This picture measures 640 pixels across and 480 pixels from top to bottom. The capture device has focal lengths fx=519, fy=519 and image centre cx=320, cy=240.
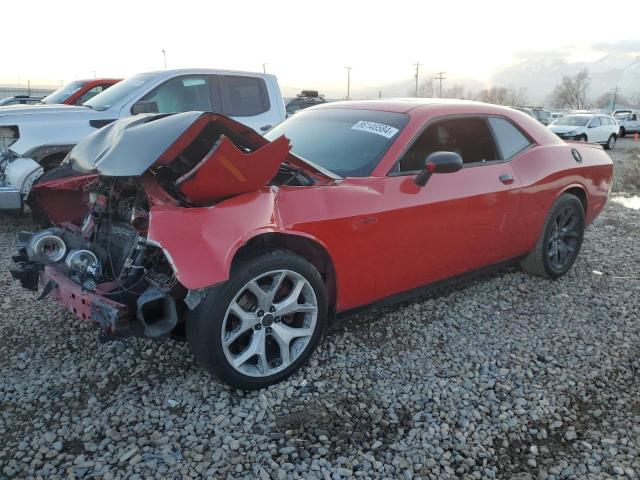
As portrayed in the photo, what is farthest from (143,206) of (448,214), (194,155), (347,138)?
(448,214)

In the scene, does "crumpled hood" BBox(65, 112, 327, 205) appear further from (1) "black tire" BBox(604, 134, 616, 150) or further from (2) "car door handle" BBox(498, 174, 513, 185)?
(1) "black tire" BBox(604, 134, 616, 150)

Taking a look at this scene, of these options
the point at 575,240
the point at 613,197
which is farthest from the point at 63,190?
the point at 613,197

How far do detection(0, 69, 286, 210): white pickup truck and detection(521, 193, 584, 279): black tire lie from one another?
3958mm

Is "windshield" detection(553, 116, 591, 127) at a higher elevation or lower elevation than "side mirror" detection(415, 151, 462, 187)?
lower

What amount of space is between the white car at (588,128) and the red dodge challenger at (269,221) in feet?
62.3

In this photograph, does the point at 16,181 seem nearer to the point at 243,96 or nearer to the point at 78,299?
the point at 243,96

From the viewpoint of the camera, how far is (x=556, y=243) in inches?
185

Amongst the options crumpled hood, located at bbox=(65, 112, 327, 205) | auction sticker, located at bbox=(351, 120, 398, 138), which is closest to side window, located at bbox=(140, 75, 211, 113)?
auction sticker, located at bbox=(351, 120, 398, 138)

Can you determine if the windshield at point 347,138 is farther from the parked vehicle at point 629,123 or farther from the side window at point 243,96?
the parked vehicle at point 629,123

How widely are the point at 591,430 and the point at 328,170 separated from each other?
2.07m

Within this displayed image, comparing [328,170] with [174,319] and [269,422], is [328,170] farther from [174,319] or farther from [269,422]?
[269,422]

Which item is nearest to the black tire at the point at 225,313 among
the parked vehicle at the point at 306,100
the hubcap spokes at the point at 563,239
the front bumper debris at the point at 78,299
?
the front bumper debris at the point at 78,299

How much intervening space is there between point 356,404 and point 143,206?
5.25 ft

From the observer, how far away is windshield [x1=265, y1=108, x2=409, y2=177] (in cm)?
338
